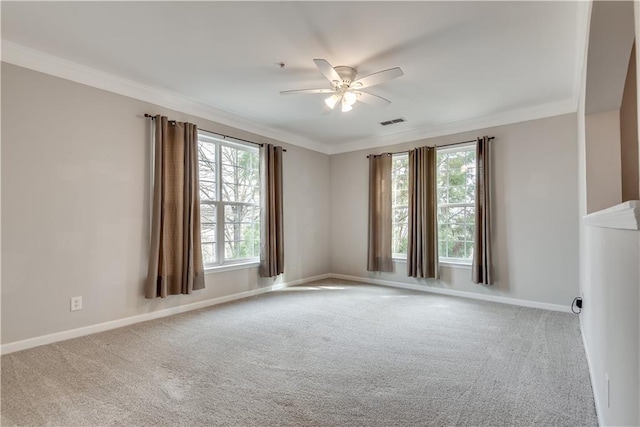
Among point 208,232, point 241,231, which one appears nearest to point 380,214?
point 241,231

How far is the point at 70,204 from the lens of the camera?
10.0 ft

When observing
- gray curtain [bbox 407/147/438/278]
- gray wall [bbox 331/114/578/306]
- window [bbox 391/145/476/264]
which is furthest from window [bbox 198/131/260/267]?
gray wall [bbox 331/114/578/306]

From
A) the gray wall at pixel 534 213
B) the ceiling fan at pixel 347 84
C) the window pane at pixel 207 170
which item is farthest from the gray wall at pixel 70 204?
the gray wall at pixel 534 213

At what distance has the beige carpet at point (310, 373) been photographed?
1.87 metres

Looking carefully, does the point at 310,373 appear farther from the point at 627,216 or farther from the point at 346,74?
the point at 346,74

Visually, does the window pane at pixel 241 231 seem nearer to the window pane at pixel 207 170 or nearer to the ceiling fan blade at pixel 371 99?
the window pane at pixel 207 170

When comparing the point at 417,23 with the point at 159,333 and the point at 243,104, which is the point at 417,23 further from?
the point at 159,333

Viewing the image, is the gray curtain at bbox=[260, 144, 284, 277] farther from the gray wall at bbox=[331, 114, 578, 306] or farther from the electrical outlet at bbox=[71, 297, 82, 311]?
the gray wall at bbox=[331, 114, 578, 306]

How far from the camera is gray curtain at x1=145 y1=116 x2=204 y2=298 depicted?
3.59 meters

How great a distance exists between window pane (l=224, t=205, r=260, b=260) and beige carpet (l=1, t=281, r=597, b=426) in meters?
1.15

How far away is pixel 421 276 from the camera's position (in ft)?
16.4

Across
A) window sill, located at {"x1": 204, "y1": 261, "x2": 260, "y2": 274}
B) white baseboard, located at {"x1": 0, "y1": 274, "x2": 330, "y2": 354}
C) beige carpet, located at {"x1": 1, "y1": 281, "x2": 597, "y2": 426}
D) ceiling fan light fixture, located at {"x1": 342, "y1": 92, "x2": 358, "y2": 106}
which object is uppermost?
ceiling fan light fixture, located at {"x1": 342, "y1": 92, "x2": 358, "y2": 106}

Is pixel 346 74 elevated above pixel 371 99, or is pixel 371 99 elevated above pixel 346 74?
pixel 346 74

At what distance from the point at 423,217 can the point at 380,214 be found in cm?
84
